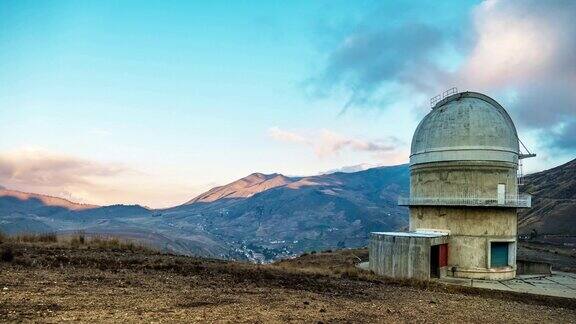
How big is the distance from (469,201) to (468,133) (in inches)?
160

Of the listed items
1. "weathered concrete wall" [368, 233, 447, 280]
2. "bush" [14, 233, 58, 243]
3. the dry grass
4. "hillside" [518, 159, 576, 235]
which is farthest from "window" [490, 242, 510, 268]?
"hillside" [518, 159, 576, 235]

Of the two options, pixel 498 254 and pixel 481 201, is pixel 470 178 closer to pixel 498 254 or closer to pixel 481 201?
pixel 481 201

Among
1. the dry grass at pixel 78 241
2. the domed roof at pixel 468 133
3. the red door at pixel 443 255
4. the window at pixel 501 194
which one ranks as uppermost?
the domed roof at pixel 468 133

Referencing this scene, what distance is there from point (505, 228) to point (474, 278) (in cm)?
366

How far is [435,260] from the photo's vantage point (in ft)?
86.1

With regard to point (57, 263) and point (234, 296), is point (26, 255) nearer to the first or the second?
point (57, 263)

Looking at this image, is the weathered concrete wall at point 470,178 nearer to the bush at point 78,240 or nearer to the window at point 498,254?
the window at point 498,254

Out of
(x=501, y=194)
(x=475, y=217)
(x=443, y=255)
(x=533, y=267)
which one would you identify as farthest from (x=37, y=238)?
(x=533, y=267)

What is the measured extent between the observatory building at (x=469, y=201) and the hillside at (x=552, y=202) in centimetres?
6728

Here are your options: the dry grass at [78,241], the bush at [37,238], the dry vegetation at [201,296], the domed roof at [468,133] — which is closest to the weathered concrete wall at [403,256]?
the dry vegetation at [201,296]

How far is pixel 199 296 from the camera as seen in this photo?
1215 centimetres

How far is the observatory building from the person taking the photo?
84.6ft

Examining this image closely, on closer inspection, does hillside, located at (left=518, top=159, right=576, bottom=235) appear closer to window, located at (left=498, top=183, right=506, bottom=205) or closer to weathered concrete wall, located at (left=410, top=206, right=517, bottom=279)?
weathered concrete wall, located at (left=410, top=206, right=517, bottom=279)

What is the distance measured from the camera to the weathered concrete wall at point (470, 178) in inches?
1019
